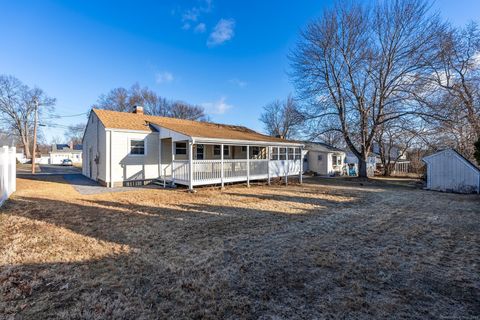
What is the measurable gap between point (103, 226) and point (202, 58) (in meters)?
18.1

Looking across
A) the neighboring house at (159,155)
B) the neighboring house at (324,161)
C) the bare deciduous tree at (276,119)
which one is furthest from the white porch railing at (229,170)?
the bare deciduous tree at (276,119)

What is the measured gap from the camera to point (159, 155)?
13.6 metres

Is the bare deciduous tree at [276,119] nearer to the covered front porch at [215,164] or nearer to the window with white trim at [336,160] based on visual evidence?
the window with white trim at [336,160]

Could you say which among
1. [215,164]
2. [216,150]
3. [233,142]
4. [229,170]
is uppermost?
[233,142]

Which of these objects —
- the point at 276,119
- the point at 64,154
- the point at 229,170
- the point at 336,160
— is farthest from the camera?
the point at 64,154

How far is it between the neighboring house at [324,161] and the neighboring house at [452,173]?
1114cm

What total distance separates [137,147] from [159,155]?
1288 millimetres

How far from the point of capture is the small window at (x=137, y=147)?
12.8m

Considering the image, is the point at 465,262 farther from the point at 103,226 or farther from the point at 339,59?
the point at 339,59

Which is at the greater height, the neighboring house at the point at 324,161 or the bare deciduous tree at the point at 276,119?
the bare deciduous tree at the point at 276,119

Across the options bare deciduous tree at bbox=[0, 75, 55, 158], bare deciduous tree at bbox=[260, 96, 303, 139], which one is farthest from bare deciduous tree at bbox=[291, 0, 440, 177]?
bare deciduous tree at bbox=[0, 75, 55, 158]

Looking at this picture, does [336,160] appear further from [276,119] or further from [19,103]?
[19,103]

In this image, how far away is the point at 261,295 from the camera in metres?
2.67

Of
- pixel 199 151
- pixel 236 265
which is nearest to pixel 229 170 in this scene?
pixel 199 151
